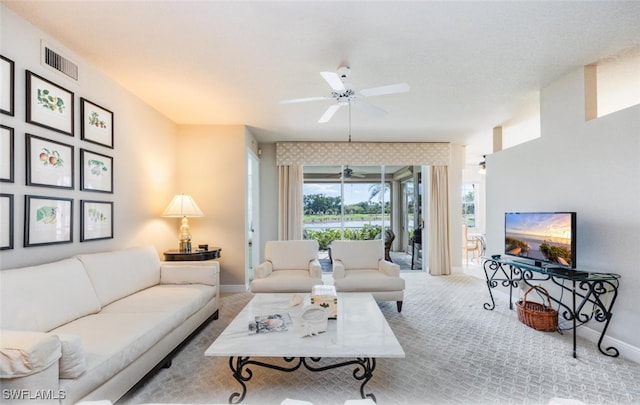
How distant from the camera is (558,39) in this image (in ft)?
7.70

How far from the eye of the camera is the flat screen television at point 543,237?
272 cm

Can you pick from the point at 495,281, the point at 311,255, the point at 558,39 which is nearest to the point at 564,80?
the point at 558,39

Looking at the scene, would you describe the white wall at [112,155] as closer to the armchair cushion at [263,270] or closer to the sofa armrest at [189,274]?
the sofa armrest at [189,274]

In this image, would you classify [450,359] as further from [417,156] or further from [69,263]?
[417,156]

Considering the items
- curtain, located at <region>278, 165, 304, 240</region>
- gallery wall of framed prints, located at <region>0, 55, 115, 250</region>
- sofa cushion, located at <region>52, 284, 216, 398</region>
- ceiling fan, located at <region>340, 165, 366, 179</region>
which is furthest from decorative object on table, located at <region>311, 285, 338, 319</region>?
ceiling fan, located at <region>340, 165, 366, 179</region>

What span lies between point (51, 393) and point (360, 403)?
1515mm

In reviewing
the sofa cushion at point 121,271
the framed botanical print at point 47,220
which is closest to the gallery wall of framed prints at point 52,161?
the framed botanical print at point 47,220

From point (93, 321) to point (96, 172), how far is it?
1.45 metres

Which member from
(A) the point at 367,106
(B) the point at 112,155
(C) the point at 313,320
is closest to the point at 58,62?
(B) the point at 112,155

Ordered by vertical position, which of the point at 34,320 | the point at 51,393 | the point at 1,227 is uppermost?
the point at 1,227

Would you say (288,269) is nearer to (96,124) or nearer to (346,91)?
(346,91)

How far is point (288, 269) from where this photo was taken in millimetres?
4020

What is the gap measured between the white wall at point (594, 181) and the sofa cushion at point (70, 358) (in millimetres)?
3851

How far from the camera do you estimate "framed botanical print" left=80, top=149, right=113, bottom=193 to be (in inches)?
104
